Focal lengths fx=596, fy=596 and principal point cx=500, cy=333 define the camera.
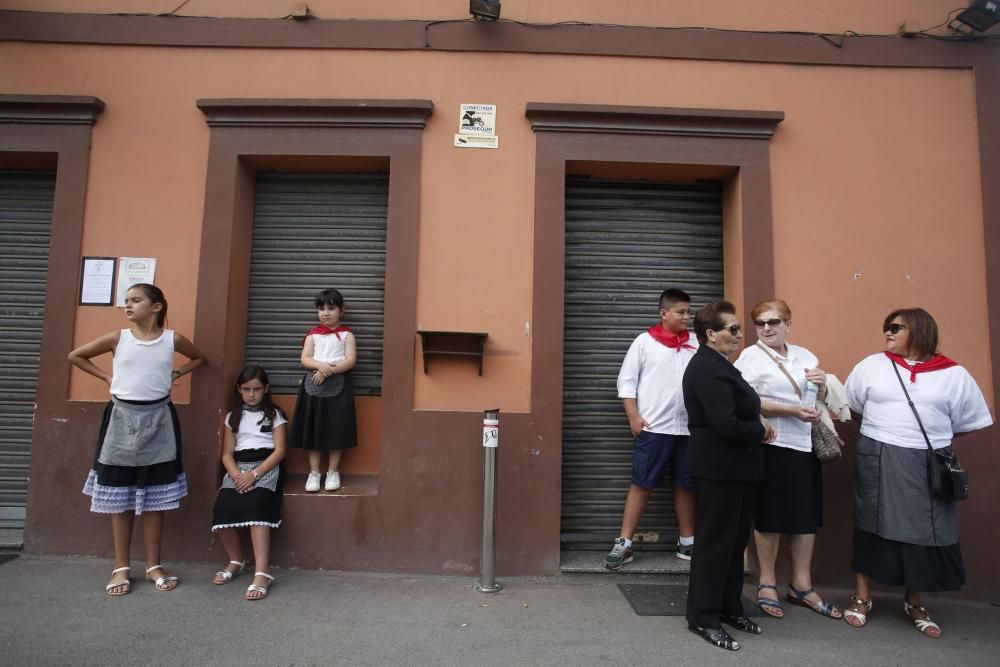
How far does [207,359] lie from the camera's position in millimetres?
4645

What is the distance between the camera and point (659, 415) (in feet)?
14.9

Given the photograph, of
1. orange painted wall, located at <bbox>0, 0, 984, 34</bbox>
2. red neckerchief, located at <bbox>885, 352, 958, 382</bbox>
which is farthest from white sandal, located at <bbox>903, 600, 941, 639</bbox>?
orange painted wall, located at <bbox>0, 0, 984, 34</bbox>

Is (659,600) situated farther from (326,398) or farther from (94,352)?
(94,352)

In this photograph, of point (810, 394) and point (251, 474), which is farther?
point (251, 474)

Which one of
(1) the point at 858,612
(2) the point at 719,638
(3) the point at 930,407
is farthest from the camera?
(1) the point at 858,612

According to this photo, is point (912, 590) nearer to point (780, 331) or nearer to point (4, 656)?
point (780, 331)

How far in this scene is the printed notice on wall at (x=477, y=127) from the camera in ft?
15.7

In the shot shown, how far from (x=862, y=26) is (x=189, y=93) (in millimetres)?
5616

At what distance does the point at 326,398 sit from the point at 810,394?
349cm

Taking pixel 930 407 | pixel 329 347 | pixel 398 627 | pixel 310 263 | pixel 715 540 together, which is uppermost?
pixel 310 263

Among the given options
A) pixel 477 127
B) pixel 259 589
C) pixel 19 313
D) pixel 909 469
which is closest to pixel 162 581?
pixel 259 589

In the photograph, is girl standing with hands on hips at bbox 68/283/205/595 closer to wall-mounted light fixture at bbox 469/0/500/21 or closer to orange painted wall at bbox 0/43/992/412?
orange painted wall at bbox 0/43/992/412

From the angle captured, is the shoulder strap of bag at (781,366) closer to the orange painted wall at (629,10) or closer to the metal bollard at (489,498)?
the metal bollard at (489,498)

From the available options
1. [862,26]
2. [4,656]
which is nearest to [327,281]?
[4,656]
